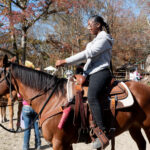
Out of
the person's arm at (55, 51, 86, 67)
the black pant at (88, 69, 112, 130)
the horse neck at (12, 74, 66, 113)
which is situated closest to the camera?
the person's arm at (55, 51, 86, 67)

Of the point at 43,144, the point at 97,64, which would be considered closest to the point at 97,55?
the point at 97,64

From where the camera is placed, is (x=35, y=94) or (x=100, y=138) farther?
(x=35, y=94)

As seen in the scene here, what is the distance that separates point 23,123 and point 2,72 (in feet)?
7.46

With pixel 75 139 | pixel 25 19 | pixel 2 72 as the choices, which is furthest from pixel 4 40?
pixel 75 139

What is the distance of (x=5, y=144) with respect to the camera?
4953 mm

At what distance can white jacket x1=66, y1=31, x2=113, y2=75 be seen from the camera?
2445 mm

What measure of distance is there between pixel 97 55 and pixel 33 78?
3.65 ft

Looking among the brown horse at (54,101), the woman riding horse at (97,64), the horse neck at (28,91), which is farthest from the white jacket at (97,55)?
the horse neck at (28,91)

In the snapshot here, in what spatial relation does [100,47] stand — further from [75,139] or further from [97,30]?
[75,139]

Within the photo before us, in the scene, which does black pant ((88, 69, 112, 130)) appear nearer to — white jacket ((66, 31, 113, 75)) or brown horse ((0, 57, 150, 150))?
white jacket ((66, 31, 113, 75))

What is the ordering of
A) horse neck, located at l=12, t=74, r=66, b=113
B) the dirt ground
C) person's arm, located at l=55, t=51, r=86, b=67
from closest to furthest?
person's arm, located at l=55, t=51, r=86, b=67 < horse neck, located at l=12, t=74, r=66, b=113 < the dirt ground

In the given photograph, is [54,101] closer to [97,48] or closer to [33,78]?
[33,78]

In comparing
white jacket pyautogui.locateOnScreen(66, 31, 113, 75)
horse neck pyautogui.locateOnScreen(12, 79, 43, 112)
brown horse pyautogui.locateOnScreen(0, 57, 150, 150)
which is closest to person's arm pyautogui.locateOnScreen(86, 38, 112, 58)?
white jacket pyautogui.locateOnScreen(66, 31, 113, 75)

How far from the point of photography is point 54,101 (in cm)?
281
